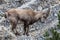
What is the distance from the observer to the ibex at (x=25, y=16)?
10453mm

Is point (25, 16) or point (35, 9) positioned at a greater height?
point (25, 16)

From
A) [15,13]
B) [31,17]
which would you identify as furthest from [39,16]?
[15,13]

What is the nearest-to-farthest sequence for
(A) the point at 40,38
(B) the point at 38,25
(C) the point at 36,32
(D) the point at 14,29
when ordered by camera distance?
(A) the point at 40,38 → (D) the point at 14,29 → (C) the point at 36,32 → (B) the point at 38,25

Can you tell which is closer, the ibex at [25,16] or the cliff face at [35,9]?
the cliff face at [35,9]

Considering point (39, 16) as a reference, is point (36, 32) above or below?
below

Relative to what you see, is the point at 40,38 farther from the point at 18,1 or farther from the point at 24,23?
the point at 18,1

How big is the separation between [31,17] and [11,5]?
781 centimetres

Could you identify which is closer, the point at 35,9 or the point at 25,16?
the point at 25,16

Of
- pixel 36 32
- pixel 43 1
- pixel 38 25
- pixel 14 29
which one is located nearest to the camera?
pixel 14 29

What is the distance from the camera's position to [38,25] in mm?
12773

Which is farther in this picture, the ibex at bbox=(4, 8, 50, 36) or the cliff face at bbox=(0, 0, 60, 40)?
the ibex at bbox=(4, 8, 50, 36)

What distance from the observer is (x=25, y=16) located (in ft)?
35.4

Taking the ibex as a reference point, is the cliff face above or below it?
below

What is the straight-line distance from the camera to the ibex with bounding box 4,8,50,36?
10.5 metres
